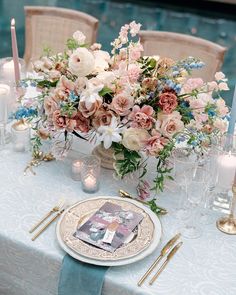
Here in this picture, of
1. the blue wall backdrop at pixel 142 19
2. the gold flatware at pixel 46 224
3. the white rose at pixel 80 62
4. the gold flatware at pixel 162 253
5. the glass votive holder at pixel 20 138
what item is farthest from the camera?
the blue wall backdrop at pixel 142 19

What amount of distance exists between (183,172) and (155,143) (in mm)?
110

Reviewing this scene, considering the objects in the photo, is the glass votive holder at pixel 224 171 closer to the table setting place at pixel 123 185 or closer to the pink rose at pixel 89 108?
the table setting place at pixel 123 185

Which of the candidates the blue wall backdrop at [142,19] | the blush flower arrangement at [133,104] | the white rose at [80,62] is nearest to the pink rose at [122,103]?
the blush flower arrangement at [133,104]

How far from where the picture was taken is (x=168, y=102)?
4.49ft

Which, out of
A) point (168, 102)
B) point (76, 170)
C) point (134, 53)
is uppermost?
point (134, 53)

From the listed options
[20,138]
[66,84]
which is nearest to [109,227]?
[66,84]

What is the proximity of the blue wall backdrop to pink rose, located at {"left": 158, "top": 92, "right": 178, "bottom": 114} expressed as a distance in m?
3.62

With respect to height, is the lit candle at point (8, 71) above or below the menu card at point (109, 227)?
above

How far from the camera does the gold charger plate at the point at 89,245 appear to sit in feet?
3.96

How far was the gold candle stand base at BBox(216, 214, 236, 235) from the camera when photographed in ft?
4.41

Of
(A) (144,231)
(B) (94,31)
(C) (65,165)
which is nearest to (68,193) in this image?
(C) (65,165)

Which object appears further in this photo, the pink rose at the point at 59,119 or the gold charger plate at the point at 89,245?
the pink rose at the point at 59,119

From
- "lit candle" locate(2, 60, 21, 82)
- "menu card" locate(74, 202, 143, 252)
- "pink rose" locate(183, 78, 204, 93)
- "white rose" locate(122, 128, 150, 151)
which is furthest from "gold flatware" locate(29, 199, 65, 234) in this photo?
"lit candle" locate(2, 60, 21, 82)

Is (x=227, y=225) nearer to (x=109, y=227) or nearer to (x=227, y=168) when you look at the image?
(x=227, y=168)
